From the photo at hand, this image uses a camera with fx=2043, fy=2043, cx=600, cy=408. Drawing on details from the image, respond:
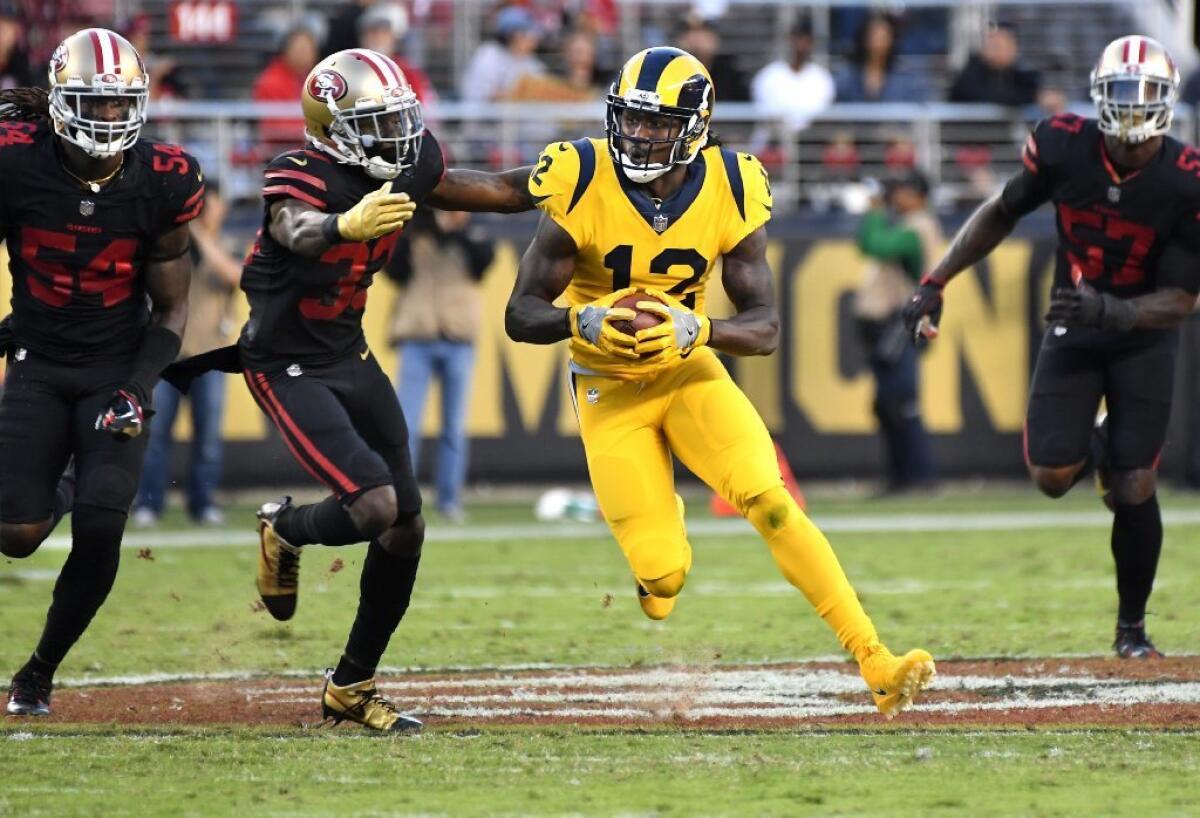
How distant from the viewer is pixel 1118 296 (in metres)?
6.71

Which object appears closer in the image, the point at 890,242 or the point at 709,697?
the point at 709,697

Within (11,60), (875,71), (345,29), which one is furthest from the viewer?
(875,71)

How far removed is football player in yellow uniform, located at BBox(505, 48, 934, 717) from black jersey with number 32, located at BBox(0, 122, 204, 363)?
107 centimetres

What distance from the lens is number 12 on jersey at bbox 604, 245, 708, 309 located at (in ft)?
18.5

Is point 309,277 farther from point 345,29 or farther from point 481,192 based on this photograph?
point 345,29

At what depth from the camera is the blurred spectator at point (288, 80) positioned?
12.6m

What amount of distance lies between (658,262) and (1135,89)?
181 centimetres

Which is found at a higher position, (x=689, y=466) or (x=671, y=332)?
(x=671, y=332)

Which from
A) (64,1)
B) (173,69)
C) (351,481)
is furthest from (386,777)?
(64,1)

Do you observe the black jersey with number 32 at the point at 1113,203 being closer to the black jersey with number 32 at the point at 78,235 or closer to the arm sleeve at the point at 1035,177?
the arm sleeve at the point at 1035,177

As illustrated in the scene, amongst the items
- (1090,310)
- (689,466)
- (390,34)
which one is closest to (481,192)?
(689,466)

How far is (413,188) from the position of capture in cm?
576

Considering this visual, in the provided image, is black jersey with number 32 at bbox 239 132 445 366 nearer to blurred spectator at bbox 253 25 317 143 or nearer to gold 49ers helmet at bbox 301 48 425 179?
gold 49ers helmet at bbox 301 48 425 179

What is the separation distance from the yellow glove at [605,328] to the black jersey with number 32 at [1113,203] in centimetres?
201
